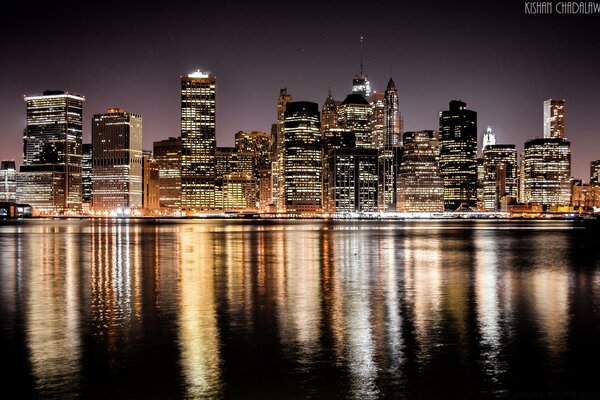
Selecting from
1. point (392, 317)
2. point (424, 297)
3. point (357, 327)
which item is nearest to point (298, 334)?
point (357, 327)

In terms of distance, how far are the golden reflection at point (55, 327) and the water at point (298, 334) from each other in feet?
0.25

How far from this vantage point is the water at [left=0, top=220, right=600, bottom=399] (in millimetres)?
15650

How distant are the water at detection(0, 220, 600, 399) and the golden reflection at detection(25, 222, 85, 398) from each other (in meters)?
0.08

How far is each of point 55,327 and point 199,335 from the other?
580 cm

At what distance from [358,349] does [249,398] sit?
5.56m

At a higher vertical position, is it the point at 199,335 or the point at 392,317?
the point at 199,335

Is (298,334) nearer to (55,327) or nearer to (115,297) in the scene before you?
(55,327)

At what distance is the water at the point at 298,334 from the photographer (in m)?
15.7

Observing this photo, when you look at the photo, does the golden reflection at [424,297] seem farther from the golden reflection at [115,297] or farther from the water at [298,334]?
the golden reflection at [115,297]

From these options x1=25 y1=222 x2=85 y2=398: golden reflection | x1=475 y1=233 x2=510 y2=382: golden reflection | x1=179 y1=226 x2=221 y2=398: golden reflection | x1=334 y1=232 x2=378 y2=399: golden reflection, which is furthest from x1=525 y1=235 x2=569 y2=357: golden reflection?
x1=25 y1=222 x2=85 y2=398: golden reflection

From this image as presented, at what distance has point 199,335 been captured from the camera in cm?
2144

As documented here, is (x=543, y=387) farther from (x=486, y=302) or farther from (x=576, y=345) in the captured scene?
(x=486, y=302)

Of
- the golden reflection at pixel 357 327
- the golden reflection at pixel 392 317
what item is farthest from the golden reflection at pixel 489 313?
the golden reflection at pixel 357 327

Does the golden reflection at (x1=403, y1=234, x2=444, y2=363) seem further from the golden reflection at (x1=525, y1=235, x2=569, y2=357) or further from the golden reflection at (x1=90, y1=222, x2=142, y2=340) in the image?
the golden reflection at (x1=90, y1=222, x2=142, y2=340)
